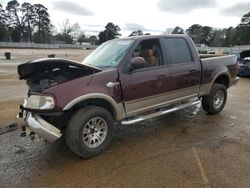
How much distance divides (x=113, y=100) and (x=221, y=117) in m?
3.33

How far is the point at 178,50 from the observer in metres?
5.75

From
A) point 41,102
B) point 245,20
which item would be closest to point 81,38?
point 245,20

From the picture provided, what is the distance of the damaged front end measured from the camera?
3930 millimetres

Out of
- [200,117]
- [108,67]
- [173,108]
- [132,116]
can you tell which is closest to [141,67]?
[108,67]

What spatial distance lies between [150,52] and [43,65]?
2070mm

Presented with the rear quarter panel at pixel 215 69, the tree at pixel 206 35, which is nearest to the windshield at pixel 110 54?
the rear quarter panel at pixel 215 69

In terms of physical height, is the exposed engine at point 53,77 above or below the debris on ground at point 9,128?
above

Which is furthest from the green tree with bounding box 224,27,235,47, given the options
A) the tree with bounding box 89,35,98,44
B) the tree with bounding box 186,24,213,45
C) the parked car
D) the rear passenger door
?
the rear passenger door

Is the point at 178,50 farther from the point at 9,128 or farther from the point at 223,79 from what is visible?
the point at 9,128

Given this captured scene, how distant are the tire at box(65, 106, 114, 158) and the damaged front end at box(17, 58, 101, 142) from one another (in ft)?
0.71

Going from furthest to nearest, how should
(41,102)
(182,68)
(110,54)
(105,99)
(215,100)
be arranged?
(215,100) → (182,68) → (110,54) → (105,99) → (41,102)

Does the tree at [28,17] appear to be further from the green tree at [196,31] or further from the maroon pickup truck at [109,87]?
the maroon pickup truck at [109,87]

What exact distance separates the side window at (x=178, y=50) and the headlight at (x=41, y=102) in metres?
2.64

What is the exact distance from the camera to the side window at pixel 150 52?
511 centimetres
